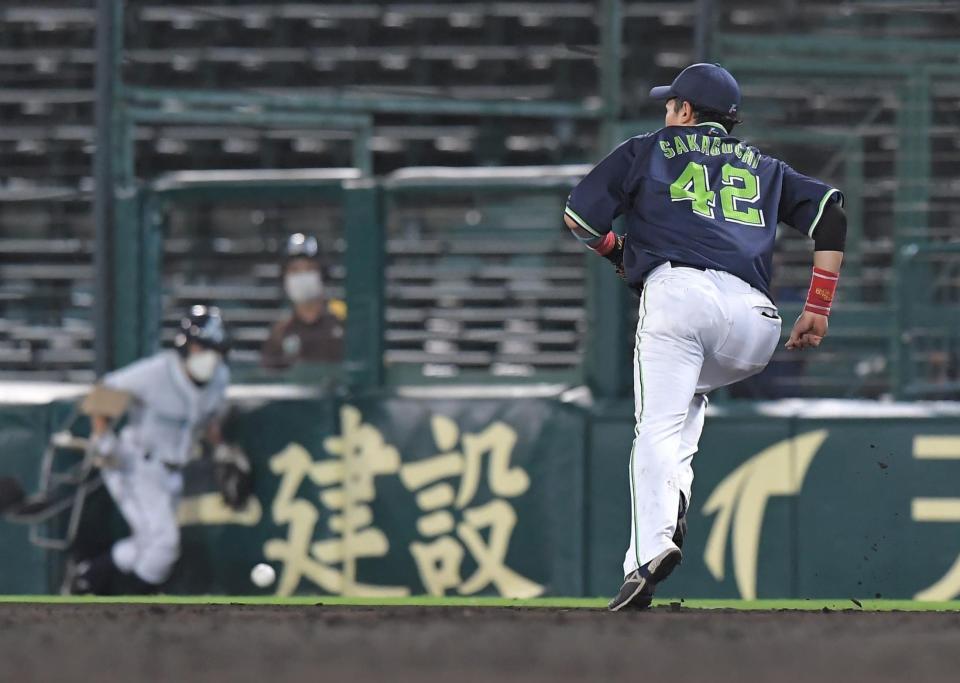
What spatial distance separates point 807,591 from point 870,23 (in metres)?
3.36

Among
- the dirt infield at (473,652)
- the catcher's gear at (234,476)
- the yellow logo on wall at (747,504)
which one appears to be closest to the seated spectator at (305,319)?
the catcher's gear at (234,476)

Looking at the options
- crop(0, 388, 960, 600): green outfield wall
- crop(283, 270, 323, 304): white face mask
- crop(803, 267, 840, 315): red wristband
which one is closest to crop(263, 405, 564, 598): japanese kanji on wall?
crop(0, 388, 960, 600): green outfield wall

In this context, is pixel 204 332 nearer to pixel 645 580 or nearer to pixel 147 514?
pixel 147 514

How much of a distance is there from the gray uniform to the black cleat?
3634 mm

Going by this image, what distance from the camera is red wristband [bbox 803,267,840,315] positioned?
16.4 ft

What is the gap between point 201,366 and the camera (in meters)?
7.98

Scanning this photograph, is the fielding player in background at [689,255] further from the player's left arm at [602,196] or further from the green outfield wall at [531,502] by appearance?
the green outfield wall at [531,502]

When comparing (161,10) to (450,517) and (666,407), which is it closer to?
(450,517)

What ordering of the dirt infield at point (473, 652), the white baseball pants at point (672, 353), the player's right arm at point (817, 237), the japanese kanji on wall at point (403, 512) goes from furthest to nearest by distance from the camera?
the japanese kanji on wall at point (403, 512) < the player's right arm at point (817, 237) < the white baseball pants at point (672, 353) < the dirt infield at point (473, 652)

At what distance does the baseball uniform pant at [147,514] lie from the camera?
25.8 ft

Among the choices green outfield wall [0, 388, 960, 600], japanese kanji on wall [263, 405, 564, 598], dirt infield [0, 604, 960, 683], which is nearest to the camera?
dirt infield [0, 604, 960, 683]

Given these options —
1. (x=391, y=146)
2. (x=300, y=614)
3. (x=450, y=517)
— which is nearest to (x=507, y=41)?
(x=391, y=146)

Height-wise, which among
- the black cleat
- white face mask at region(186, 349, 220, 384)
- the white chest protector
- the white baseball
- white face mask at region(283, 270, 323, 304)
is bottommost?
the white baseball

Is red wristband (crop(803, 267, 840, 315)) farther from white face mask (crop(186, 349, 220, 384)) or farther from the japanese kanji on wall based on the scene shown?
white face mask (crop(186, 349, 220, 384))
